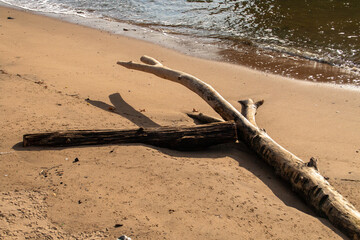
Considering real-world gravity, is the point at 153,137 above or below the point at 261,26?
below

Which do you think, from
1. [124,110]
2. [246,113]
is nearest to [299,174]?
[246,113]

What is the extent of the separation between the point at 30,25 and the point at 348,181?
9.51 metres

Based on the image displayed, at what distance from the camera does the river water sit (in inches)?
340

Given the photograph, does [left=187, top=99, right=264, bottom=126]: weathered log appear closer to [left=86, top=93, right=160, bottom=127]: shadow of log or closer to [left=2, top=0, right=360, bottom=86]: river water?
[left=86, top=93, right=160, bottom=127]: shadow of log

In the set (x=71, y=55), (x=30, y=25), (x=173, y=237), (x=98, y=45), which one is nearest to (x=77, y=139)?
(x=173, y=237)

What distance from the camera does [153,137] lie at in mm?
4469

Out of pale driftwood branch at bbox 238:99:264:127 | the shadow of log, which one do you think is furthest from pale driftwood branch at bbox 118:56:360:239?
the shadow of log

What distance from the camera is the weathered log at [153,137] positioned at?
4.20 metres

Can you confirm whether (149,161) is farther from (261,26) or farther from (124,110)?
(261,26)

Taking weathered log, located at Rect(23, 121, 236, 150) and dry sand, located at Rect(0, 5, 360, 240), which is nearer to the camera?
dry sand, located at Rect(0, 5, 360, 240)

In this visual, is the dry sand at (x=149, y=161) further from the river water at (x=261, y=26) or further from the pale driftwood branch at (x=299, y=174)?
the river water at (x=261, y=26)

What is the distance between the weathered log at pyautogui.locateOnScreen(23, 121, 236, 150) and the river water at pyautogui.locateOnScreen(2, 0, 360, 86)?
394 centimetres

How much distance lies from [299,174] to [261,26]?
321 inches

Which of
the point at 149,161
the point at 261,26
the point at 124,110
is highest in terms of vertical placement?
the point at 261,26
